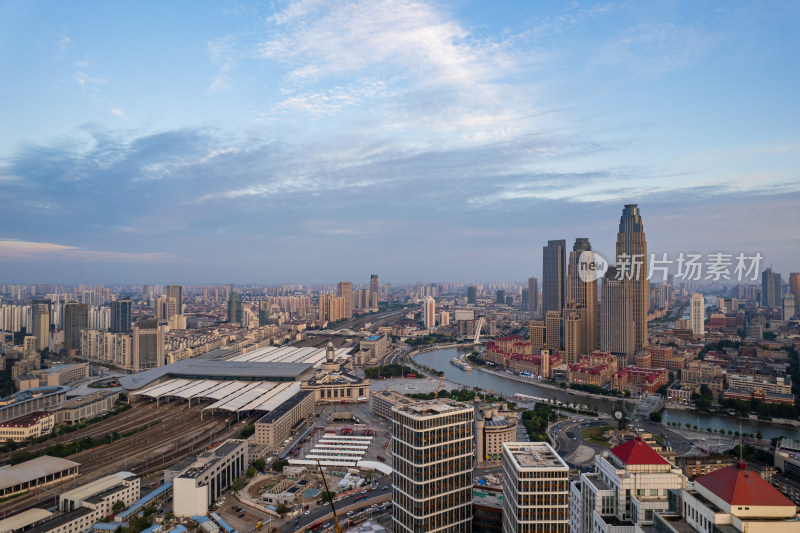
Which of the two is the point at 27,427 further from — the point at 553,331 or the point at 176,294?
the point at 176,294

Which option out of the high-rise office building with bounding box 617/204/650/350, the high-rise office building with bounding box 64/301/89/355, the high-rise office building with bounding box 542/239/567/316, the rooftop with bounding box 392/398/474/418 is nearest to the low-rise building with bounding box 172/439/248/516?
the rooftop with bounding box 392/398/474/418

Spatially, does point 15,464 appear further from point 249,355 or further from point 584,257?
point 584,257

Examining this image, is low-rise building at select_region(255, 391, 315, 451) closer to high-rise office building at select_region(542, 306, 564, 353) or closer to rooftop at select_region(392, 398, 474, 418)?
rooftop at select_region(392, 398, 474, 418)

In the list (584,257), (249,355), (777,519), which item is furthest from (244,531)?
(584,257)

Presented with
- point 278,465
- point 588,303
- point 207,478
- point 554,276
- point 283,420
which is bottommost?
point 278,465

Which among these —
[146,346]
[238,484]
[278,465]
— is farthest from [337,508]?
[146,346]

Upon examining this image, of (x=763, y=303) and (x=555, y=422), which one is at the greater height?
(x=763, y=303)
